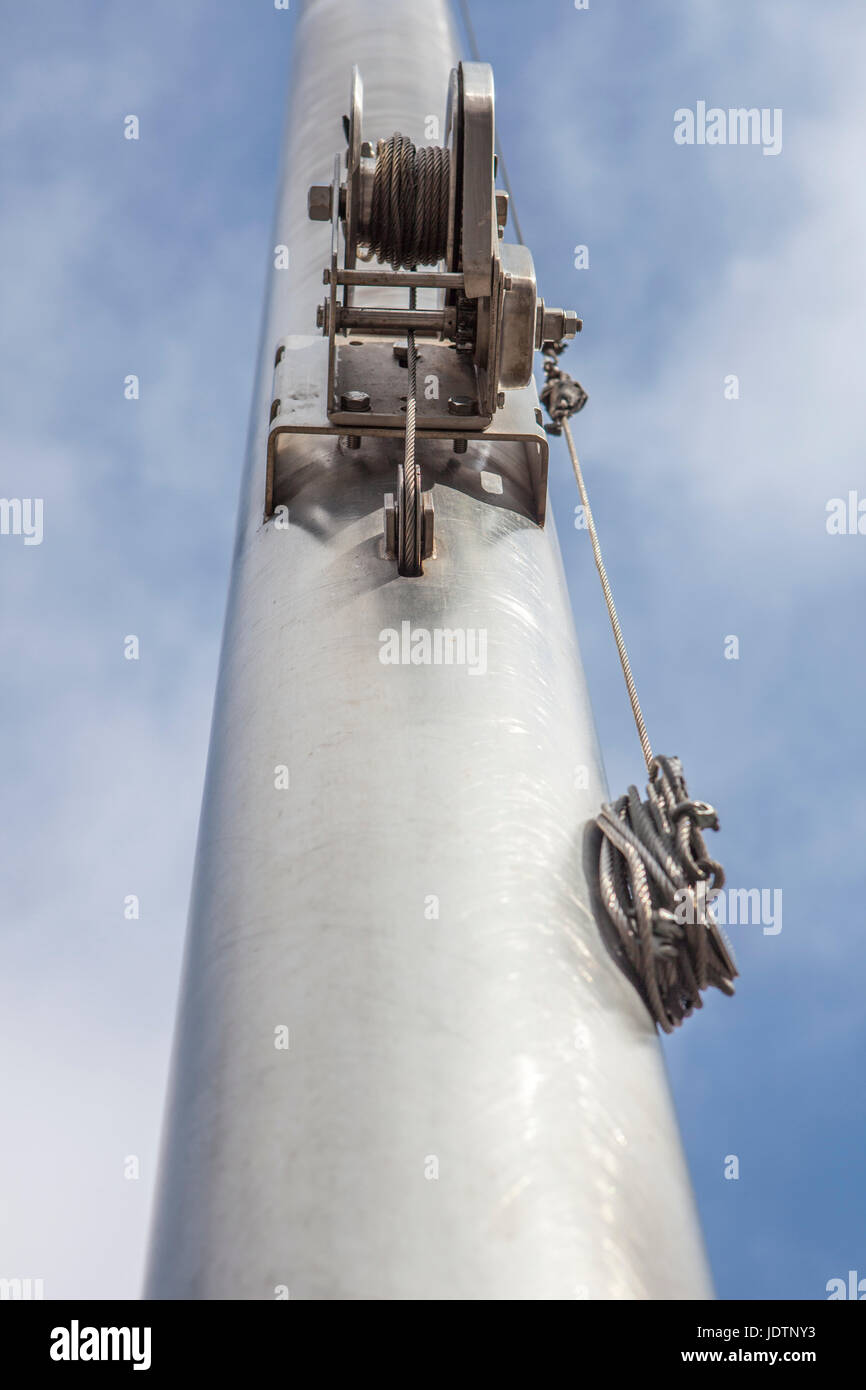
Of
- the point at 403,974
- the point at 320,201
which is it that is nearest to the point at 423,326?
the point at 320,201

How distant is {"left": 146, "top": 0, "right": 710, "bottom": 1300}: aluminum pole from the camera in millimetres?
2273

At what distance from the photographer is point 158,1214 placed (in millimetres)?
2559

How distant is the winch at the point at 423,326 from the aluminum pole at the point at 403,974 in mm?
167

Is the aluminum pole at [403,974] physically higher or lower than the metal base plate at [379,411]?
lower

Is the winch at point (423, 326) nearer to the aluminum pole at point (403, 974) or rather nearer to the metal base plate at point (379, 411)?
the metal base plate at point (379, 411)

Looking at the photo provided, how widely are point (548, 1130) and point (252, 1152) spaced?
48 centimetres

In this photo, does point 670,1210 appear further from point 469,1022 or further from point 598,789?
point 598,789

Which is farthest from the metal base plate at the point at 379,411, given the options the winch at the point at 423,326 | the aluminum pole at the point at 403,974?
the aluminum pole at the point at 403,974

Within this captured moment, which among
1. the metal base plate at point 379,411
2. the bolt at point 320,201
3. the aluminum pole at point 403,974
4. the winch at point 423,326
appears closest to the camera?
the aluminum pole at point 403,974

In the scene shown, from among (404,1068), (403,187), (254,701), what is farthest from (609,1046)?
(403,187)

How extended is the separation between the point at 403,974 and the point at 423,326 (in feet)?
6.15

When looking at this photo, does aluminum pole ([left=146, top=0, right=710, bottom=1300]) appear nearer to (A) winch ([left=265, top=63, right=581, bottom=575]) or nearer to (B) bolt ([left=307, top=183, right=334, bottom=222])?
(A) winch ([left=265, top=63, right=581, bottom=575])

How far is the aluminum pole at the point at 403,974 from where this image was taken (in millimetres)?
2273
